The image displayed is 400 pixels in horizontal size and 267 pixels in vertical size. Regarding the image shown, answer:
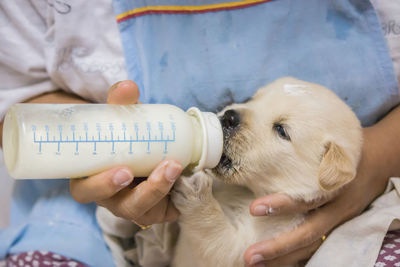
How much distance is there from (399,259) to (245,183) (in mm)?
558

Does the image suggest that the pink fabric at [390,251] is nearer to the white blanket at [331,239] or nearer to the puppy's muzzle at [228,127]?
the white blanket at [331,239]

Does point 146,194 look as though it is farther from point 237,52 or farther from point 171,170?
point 237,52

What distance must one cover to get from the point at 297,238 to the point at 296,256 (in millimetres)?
130

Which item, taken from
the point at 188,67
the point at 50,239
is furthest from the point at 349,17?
the point at 50,239

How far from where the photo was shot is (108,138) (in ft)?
2.89

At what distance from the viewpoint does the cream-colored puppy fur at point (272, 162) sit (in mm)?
1136

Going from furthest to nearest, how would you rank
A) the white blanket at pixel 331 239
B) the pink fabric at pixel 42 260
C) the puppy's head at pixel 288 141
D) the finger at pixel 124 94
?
the pink fabric at pixel 42 260, the white blanket at pixel 331 239, the puppy's head at pixel 288 141, the finger at pixel 124 94

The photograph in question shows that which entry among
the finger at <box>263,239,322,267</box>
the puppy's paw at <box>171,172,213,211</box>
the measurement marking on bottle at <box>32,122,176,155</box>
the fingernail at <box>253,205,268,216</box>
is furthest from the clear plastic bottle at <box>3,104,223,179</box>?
the finger at <box>263,239,322,267</box>

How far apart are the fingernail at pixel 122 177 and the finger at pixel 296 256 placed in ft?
2.04

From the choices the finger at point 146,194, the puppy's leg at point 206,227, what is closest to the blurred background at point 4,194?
the finger at point 146,194

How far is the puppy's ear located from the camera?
42.3 inches

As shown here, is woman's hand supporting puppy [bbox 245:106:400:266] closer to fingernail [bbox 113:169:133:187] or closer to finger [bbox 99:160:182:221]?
finger [bbox 99:160:182:221]

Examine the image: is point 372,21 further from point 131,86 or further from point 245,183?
point 131,86

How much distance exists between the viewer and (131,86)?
1.06m
